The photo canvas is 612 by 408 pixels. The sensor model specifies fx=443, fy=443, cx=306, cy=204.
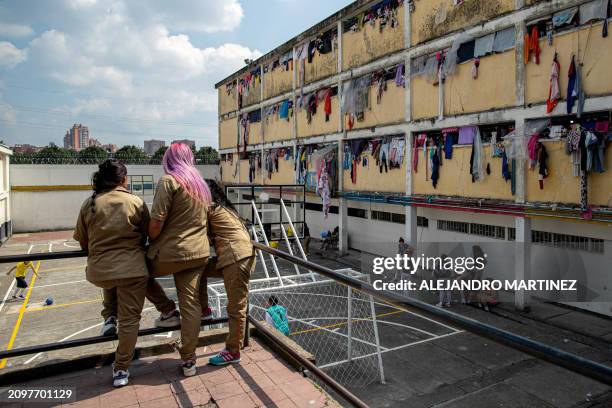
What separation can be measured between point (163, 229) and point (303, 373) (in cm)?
136

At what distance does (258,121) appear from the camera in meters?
26.2

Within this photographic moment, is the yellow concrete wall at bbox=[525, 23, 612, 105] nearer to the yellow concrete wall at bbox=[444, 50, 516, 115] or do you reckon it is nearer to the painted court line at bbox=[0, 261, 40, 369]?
the yellow concrete wall at bbox=[444, 50, 516, 115]

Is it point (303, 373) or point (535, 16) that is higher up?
point (535, 16)

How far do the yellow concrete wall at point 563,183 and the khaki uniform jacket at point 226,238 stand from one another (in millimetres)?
9261

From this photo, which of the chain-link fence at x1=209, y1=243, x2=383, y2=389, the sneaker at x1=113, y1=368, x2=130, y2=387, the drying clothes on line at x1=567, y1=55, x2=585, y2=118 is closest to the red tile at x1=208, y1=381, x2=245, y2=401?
the sneaker at x1=113, y1=368, x2=130, y2=387

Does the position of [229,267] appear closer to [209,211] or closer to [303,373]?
[209,211]

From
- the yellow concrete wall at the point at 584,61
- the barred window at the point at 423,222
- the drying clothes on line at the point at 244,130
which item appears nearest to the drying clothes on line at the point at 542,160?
the yellow concrete wall at the point at 584,61

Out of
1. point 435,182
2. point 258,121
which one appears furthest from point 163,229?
point 258,121

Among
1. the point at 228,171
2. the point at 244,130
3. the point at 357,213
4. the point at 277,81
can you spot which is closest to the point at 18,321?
the point at 357,213

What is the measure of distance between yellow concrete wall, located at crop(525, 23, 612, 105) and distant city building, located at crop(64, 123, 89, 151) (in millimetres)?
108804

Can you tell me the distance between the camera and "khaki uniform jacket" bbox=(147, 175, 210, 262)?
288cm

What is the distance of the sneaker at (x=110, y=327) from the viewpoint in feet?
9.91

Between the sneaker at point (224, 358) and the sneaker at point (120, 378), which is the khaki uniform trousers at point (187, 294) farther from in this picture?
the sneaker at point (120, 378)

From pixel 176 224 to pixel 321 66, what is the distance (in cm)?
1798
